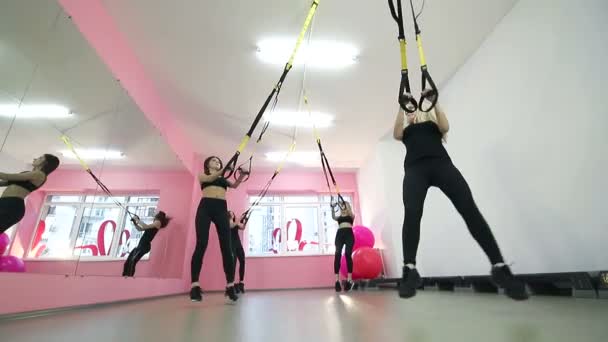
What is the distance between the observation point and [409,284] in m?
1.56

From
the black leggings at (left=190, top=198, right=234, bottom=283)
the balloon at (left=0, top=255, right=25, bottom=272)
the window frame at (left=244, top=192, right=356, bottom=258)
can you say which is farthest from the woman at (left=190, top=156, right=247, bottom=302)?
the window frame at (left=244, top=192, right=356, bottom=258)

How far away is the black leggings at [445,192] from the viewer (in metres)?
1.61

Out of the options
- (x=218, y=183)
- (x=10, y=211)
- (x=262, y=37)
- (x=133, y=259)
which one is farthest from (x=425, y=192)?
(x=133, y=259)

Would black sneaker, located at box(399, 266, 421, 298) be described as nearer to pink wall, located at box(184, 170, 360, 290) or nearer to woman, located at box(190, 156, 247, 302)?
woman, located at box(190, 156, 247, 302)

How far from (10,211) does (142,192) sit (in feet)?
6.68

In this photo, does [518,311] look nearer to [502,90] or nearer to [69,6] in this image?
[502,90]

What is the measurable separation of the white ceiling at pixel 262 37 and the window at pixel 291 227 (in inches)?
104

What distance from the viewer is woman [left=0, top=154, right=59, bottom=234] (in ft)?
5.89

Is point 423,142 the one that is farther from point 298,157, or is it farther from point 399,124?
point 298,157

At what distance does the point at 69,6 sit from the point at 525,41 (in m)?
4.55

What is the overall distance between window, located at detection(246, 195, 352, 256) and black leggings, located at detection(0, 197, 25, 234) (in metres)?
5.19

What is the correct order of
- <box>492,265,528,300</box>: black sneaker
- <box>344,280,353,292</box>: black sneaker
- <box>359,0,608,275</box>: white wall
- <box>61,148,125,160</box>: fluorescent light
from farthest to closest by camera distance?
<box>344,280,353,292</box>: black sneaker
<box>61,148,125,160</box>: fluorescent light
<box>359,0,608,275</box>: white wall
<box>492,265,528,300</box>: black sneaker

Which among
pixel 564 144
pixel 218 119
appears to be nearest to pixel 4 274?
pixel 218 119

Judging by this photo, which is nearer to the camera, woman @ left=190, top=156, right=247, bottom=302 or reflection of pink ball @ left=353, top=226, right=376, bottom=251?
woman @ left=190, top=156, right=247, bottom=302
